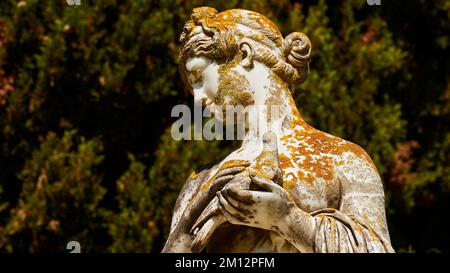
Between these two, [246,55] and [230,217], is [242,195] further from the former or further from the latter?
[246,55]

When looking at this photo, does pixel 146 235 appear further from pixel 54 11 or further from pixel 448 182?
pixel 448 182

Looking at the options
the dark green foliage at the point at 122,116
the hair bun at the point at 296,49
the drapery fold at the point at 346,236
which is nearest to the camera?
the drapery fold at the point at 346,236

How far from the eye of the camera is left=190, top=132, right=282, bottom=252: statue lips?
506 cm

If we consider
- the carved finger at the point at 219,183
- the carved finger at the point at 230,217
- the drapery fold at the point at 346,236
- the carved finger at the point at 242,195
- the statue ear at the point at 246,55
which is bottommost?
the drapery fold at the point at 346,236

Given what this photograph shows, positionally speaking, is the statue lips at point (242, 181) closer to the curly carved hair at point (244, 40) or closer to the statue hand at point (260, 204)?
the statue hand at point (260, 204)

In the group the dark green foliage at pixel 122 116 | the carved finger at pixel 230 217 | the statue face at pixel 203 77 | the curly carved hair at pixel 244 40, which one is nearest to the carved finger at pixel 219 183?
the carved finger at pixel 230 217

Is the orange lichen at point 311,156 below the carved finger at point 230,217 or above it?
above

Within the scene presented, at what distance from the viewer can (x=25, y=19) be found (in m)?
10.8

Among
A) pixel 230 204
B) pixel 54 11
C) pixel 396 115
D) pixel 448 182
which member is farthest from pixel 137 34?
pixel 230 204

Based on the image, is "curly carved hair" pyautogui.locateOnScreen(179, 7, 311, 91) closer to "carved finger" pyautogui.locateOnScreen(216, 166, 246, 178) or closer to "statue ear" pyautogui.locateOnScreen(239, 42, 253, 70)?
"statue ear" pyautogui.locateOnScreen(239, 42, 253, 70)

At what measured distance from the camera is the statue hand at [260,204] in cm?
500

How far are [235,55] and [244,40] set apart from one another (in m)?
0.08

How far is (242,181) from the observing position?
506 cm

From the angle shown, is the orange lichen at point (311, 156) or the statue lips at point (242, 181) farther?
the orange lichen at point (311, 156)
